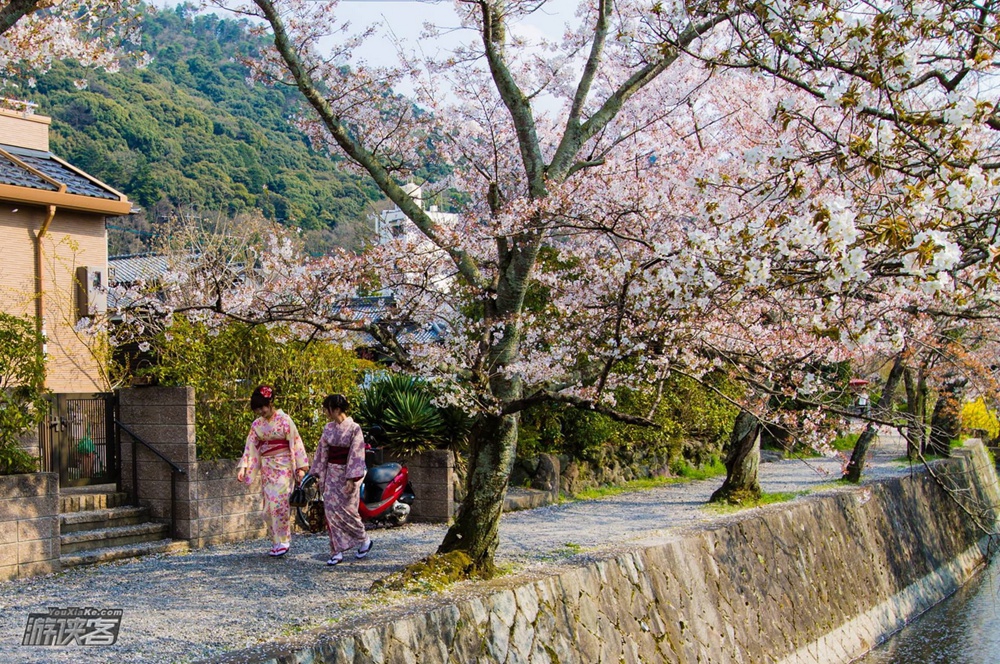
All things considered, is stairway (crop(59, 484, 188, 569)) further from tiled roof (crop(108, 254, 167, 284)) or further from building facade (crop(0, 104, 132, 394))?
tiled roof (crop(108, 254, 167, 284))

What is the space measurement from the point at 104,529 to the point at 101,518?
0.12 m

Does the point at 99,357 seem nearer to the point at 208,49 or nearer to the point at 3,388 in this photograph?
the point at 3,388

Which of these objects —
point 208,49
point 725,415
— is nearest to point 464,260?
point 725,415

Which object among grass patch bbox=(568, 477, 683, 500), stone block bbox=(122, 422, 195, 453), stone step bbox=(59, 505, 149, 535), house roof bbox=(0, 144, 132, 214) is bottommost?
grass patch bbox=(568, 477, 683, 500)

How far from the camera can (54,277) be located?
571 inches

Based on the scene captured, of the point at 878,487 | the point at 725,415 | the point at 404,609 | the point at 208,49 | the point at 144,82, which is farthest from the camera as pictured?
the point at 208,49

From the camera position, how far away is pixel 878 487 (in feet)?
46.8

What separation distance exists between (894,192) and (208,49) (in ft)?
185

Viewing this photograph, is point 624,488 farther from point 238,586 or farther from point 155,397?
point 238,586

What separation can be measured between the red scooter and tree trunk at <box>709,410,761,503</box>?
197 inches

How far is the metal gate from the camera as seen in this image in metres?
9.43

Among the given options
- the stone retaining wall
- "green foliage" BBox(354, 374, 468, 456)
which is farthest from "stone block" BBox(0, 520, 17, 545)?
"green foliage" BBox(354, 374, 468, 456)

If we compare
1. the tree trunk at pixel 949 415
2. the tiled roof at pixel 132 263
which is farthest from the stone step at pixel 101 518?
the tree trunk at pixel 949 415

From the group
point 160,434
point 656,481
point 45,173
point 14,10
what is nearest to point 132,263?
point 45,173
